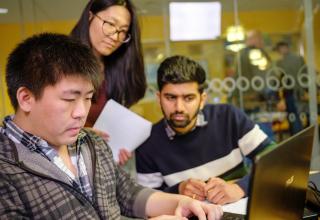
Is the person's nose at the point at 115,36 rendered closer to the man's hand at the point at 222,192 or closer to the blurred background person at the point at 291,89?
the man's hand at the point at 222,192

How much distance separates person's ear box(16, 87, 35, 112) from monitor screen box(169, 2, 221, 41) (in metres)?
2.10

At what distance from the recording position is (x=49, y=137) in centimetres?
88

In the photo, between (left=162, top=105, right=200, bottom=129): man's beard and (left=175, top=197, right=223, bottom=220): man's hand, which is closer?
(left=175, top=197, right=223, bottom=220): man's hand

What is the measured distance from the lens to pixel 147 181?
151cm

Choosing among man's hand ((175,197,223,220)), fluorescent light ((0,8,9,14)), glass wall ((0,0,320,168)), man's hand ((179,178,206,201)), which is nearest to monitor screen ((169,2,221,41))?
glass wall ((0,0,320,168))

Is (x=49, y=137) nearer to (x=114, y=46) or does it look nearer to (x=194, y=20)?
(x=114, y=46)

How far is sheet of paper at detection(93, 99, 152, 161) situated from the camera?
4.57ft

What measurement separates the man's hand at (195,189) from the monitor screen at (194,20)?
1.75 m

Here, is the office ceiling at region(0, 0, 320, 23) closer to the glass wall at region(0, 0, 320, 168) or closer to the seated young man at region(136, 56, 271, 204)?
the glass wall at region(0, 0, 320, 168)

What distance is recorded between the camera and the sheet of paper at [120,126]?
54.8 inches

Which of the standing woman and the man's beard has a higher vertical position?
the standing woman

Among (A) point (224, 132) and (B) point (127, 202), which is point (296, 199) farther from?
(A) point (224, 132)

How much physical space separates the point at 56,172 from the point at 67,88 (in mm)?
209

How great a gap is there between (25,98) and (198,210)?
539 millimetres
